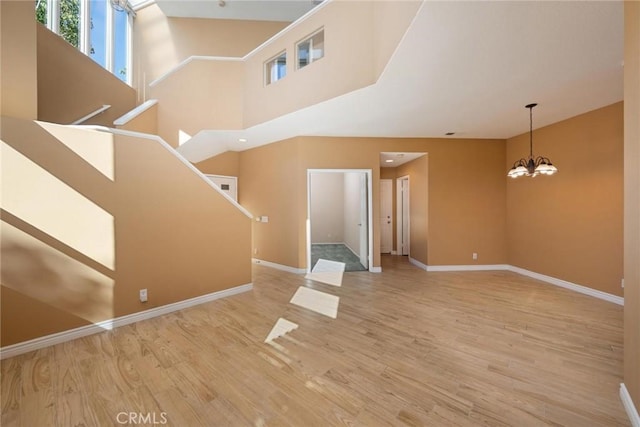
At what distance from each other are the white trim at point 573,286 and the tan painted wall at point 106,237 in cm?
544

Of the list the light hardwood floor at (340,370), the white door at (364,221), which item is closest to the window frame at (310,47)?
the white door at (364,221)

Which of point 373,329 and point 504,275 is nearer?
point 373,329

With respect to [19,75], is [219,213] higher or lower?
lower

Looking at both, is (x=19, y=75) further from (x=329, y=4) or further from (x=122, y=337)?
(x=329, y=4)

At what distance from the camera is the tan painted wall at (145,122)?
15.0 ft

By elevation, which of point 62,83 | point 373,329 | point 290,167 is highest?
point 62,83

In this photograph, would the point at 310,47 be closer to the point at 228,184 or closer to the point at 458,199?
the point at 228,184

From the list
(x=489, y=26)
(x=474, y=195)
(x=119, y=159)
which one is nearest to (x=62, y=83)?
(x=119, y=159)

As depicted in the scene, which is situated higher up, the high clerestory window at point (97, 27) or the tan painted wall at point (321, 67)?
the high clerestory window at point (97, 27)

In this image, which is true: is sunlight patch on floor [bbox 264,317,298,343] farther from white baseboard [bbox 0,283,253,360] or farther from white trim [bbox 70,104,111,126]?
white trim [bbox 70,104,111,126]

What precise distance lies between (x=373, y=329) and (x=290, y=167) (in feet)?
11.3

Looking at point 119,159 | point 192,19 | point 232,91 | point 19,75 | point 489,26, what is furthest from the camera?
point 192,19

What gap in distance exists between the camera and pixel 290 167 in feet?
16.8

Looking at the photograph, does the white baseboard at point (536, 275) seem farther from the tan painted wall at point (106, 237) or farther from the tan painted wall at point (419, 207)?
the tan painted wall at point (106, 237)
